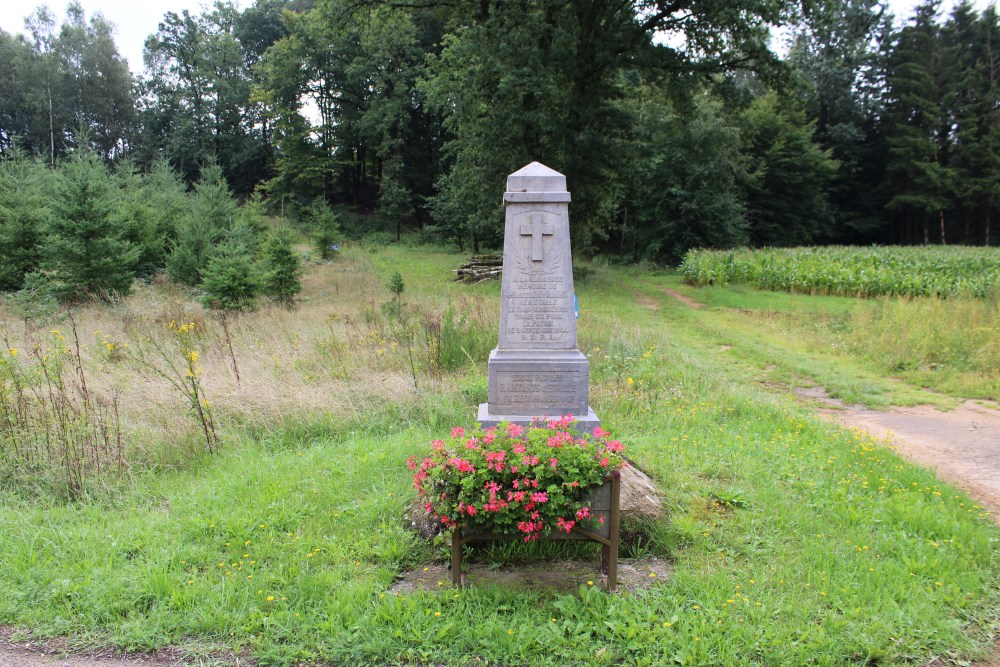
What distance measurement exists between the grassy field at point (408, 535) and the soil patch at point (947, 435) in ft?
1.58

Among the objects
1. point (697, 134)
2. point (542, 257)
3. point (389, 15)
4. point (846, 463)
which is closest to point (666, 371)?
point (846, 463)

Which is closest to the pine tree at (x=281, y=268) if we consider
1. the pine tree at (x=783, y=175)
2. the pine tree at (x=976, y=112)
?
the pine tree at (x=783, y=175)

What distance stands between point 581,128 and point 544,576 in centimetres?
1875

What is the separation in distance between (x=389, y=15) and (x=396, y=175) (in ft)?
74.1

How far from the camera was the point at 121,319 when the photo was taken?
36.3 ft

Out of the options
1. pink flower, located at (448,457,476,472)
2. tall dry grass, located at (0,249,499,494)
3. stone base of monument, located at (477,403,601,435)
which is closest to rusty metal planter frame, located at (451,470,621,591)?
pink flower, located at (448,457,476,472)

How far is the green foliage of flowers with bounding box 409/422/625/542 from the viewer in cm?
356

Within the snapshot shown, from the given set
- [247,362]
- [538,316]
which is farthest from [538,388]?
[247,362]

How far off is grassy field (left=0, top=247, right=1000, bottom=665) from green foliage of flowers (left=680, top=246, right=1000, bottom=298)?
1142 centimetres

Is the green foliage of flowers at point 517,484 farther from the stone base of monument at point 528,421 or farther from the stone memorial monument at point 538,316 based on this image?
the stone memorial monument at point 538,316

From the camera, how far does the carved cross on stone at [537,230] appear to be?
495 centimetres

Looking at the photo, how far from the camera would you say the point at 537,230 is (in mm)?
4941

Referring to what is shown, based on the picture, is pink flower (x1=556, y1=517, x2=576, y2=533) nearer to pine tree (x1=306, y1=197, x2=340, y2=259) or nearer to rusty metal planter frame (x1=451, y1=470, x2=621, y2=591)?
rusty metal planter frame (x1=451, y1=470, x2=621, y2=591)

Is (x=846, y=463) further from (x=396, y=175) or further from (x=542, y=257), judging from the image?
(x=396, y=175)
